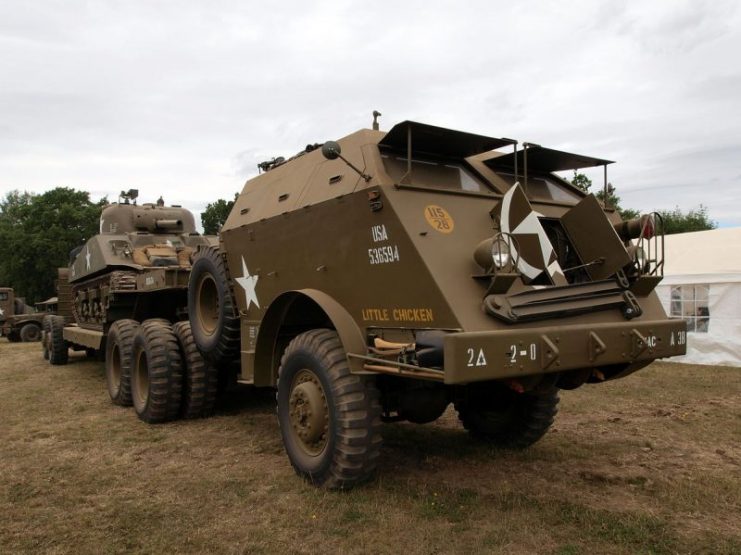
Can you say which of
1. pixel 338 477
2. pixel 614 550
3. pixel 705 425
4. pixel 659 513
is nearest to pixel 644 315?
pixel 659 513

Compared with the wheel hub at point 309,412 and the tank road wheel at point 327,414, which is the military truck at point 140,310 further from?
the wheel hub at point 309,412

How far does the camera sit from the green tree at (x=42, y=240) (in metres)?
40.7

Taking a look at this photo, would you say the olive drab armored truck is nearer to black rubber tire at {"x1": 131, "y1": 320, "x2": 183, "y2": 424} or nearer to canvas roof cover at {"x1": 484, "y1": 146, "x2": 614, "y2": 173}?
canvas roof cover at {"x1": 484, "y1": 146, "x2": 614, "y2": 173}

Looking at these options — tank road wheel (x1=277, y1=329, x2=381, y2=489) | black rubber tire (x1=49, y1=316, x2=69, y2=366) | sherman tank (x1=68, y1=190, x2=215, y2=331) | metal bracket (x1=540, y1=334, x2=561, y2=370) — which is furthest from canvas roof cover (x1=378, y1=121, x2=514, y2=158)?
black rubber tire (x1=49, y1=316, x2=69, y2=366)

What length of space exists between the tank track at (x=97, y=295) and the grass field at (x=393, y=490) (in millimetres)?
2179

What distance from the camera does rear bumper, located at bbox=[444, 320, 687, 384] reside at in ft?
11.4

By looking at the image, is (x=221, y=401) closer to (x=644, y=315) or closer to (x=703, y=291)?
(x=644, y=315)

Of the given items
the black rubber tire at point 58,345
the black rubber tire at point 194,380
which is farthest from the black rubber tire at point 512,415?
the black rubber tire at point 58,345

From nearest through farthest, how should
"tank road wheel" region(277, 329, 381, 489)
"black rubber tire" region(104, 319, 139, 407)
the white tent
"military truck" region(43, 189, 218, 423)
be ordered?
"tank road wheel" region(277, 329, 381, 489) → "military truck" region(43, 189, 218, 423) → "black rubber tire" region(104, 319, 139, 407) → the white tent

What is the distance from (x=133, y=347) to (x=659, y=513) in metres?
6.21

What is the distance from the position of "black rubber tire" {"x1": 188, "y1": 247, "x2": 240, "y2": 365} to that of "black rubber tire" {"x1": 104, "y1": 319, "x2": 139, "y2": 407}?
1578mm

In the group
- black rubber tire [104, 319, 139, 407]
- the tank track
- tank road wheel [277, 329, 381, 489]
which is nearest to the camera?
tank road wheel [277, 329, 381, 489]

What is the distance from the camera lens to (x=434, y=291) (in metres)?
3.86

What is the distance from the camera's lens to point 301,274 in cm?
526
